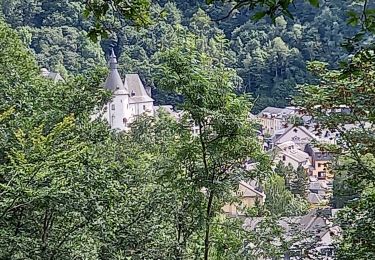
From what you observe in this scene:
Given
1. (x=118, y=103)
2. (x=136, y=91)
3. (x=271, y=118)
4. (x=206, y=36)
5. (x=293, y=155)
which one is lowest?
(x=293, y=155)

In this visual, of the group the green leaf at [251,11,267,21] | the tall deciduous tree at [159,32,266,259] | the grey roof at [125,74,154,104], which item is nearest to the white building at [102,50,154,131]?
the grey roof at [125,74,154,104]

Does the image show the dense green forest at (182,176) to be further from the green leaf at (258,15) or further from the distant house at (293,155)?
the distant house at (293,155)

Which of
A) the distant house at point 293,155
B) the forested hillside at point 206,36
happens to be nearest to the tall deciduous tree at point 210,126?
the distant house at point 293,155

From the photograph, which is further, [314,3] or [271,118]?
[271,118]

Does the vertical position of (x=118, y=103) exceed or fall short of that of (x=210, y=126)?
it exceeds it

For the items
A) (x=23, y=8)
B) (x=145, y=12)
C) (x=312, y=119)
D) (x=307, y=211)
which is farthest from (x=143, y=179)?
(x=23, y=8)

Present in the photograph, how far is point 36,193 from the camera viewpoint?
5035mm

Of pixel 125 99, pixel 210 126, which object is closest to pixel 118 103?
pixel 125 99

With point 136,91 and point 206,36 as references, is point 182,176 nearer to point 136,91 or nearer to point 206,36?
Answer: point 136,91

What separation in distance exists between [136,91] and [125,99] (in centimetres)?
223

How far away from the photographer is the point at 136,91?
4022cm

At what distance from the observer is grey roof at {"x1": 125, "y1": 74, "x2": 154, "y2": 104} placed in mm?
40062

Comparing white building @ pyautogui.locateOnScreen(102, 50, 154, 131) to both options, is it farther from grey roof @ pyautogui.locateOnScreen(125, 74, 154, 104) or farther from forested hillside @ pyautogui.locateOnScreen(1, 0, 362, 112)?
forested hillside @ pyautogui.locateOnScreen(1, 0, 362, 112)

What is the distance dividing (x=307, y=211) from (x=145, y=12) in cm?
664
